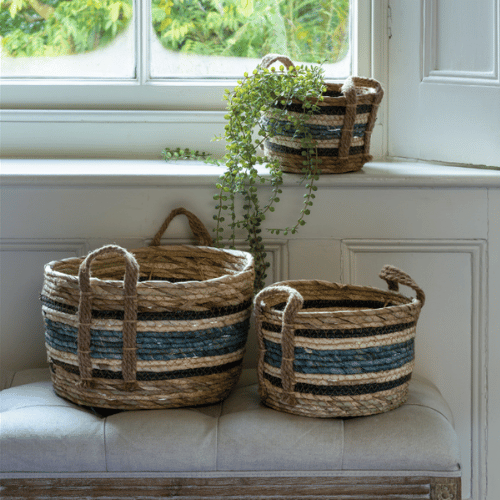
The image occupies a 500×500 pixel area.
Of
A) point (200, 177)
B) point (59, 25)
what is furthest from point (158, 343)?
point (59, 25)

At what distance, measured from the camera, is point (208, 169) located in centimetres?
161

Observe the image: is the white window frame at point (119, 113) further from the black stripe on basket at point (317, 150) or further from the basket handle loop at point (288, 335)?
the basket handle loop at point (288, 335)

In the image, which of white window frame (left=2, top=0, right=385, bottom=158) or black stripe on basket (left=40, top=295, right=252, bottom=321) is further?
white window frame (left=2, top=0, right=385, bottom=158)

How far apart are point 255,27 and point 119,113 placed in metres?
0.43

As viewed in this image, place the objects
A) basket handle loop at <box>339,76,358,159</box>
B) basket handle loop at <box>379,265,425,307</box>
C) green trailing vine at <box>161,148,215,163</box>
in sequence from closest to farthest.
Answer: basket handle loop at <box>379,265,425,307</box>, basket handle loop at <box>339,76,358,159</box>, green trailing vine at <box>161,148,215,163</box>

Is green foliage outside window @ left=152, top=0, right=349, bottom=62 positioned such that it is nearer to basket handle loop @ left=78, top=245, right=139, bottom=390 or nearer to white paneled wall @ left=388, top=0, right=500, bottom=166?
white paneled wall @ left=388, top=0, right=500, bottom=166

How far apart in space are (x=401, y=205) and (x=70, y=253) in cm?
76

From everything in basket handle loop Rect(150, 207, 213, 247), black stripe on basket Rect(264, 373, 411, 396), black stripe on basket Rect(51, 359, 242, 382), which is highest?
basket handle loop Rect(150, 207, 213, 247)

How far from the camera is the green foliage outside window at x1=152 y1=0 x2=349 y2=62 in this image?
70.7 inches

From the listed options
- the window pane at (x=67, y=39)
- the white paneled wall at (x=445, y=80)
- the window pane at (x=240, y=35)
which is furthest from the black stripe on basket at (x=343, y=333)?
the window pane at (x=67, y=39)

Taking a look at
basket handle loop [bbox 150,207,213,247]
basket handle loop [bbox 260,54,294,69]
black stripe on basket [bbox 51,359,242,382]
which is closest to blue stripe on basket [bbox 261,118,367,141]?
A: basket handle loop [bbox 260,54,294,69]

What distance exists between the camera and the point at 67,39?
1.83 metres

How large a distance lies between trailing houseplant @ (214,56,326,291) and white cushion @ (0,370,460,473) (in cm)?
43

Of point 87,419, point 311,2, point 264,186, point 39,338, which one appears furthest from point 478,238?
point 39,338
